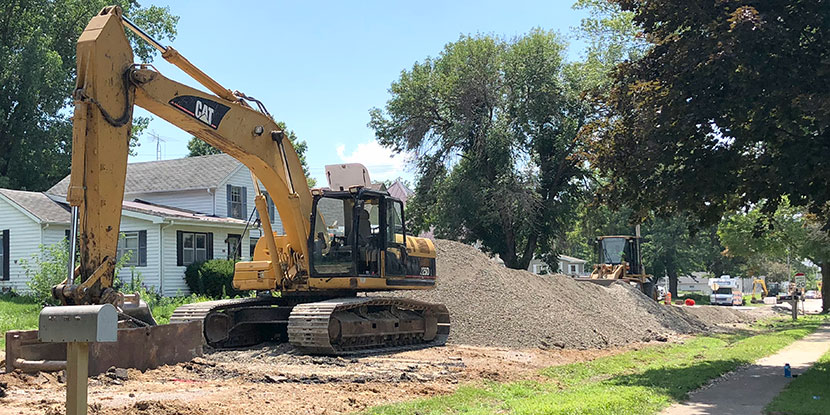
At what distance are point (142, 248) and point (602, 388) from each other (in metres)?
20.8

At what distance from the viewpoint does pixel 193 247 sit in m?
28.5

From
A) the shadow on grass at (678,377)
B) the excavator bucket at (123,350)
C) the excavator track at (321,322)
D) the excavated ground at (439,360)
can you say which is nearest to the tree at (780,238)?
the excavated ground at (439,360)

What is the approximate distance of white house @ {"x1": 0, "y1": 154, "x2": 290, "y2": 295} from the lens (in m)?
27.0

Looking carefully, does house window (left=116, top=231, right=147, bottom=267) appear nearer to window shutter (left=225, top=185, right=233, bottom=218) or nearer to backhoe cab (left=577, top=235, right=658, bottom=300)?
window shutter (left=225, top=185, right=233, bottom=218)

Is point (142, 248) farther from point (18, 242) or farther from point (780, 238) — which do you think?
point (780, 238)

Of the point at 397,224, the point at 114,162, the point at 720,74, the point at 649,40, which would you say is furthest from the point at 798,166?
the point at 114,162

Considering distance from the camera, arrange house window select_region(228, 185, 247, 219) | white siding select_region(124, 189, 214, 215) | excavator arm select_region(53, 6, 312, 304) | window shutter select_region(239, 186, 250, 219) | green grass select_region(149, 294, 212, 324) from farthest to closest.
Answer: window shutter select_region(239, 186, 250, 219) < house window select_region(228, 185, 247, 219) < white siding select_region(124, 189, 214, 215) < green grass select_region(149, 294, 212, 324) < excavator arm select_region(53, 6, 312, 304)

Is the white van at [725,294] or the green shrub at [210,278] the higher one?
the green shrub at [210,278]

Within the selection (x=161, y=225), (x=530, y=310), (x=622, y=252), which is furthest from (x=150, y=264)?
(x=622, y=252)

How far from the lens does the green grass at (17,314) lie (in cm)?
1797

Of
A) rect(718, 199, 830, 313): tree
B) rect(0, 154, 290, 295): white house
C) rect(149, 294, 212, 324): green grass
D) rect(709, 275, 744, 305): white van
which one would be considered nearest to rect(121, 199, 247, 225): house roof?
rect(0, 154, 290, 295): white house

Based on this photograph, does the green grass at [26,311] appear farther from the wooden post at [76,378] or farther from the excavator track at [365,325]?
the wooden post at [76,378]

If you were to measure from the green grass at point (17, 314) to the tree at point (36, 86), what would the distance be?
13.4 meters

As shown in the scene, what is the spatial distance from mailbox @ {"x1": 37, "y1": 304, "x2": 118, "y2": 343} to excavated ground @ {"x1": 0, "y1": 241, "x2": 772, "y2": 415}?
2.82 meters
